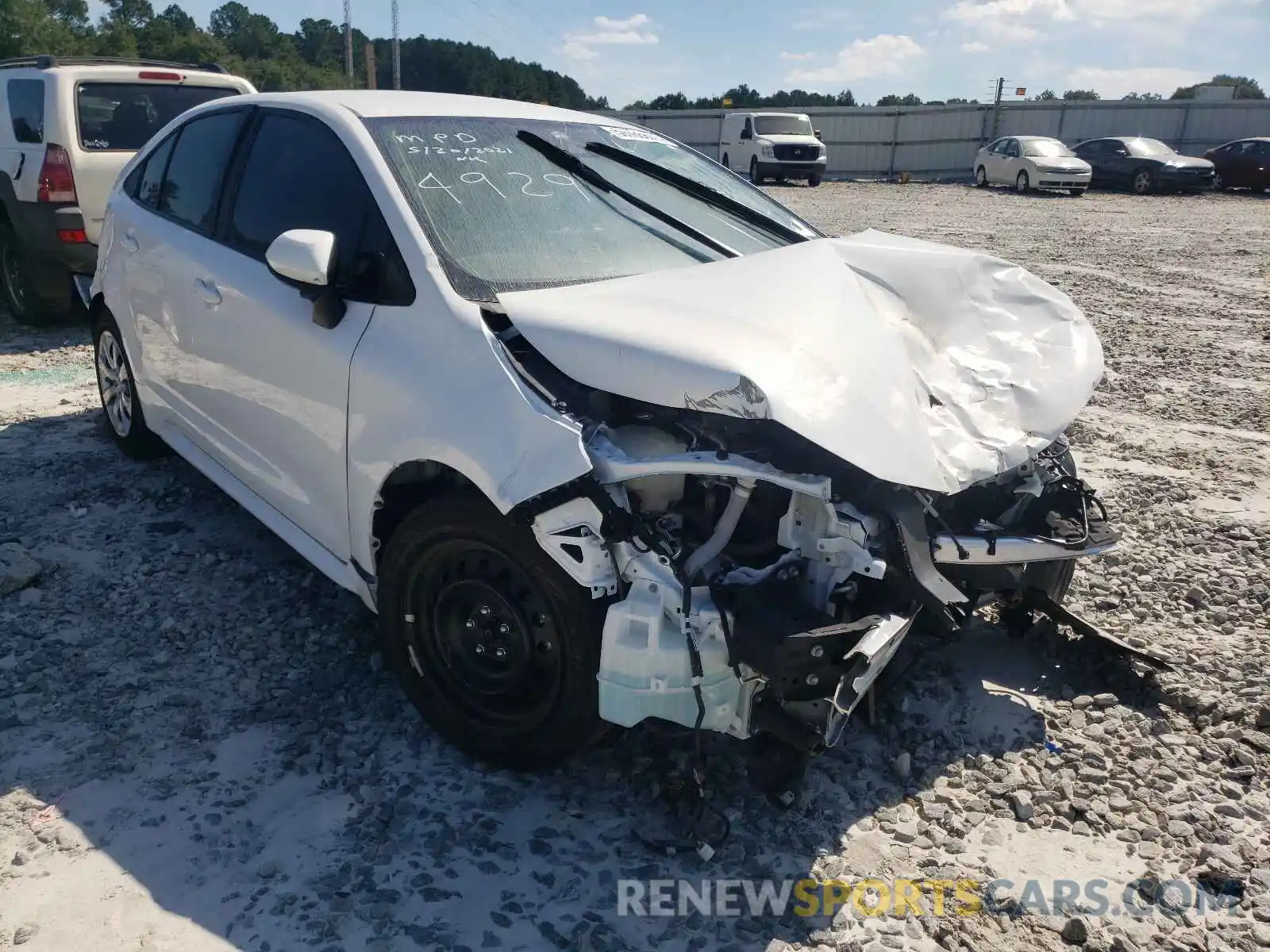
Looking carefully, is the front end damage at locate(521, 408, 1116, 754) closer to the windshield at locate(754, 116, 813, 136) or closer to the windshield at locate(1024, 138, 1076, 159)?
the windshield at locate(1024, 138, 1076, 159)

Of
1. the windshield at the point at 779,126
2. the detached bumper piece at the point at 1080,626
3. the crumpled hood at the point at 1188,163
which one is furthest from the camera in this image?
the windshield at the point at 779,126

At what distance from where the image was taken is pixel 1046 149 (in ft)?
79.5

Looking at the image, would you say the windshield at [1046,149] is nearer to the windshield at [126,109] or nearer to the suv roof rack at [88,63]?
the suv roof rack at [88,63]

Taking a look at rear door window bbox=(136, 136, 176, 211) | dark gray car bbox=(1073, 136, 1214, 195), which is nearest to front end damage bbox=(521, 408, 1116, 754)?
rear door window bbox=(136, 136, 176, 211)

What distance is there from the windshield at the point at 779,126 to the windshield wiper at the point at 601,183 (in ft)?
80.7

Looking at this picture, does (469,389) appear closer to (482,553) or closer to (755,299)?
(482,553)

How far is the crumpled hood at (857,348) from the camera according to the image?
2.44 meters

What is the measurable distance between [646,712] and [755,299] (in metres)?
1.24

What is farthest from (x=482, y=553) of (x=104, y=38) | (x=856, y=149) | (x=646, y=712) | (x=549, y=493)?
(x=104, y=38)

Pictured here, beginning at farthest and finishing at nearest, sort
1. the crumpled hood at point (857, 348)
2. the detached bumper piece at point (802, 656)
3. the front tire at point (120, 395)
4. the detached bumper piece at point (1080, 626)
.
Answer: the front tire at point (120, 395), the detached bumper piece at point (1080, 626), the crumpled hood at point (857, 348), the detached bumper piece at point (802, 656)

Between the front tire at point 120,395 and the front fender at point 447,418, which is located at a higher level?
the front fender at point 447,418

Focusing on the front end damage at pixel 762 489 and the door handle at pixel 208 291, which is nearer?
the front end damage at pixel 762 489

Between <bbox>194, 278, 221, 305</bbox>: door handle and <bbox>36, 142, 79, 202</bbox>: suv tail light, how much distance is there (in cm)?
434

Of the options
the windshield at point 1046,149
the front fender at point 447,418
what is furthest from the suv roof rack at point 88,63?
the windshield at point 1046,149
